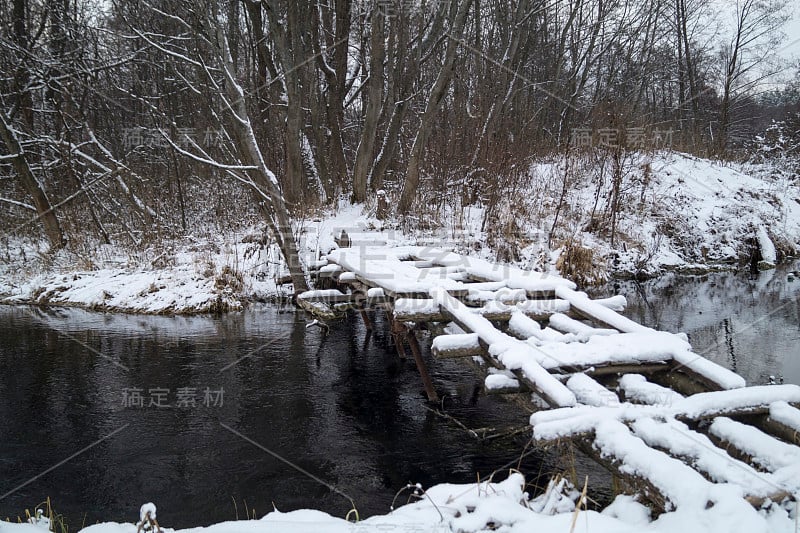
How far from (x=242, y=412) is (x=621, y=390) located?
3.50m

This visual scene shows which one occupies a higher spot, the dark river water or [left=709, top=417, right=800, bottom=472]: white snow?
[left=709, top=417, right=800, bottom=472]: white snow

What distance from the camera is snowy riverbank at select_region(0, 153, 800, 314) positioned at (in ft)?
32.7

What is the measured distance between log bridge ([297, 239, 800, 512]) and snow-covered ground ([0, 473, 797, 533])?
0.08 meters

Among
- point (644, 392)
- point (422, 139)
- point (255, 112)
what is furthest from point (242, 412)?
point (255, 112)

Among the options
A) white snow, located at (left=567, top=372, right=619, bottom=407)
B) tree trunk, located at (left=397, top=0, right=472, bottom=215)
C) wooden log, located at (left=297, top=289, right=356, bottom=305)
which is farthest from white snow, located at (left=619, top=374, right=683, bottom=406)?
tree trunk, located at (left=397, top=0, right=472, bottom=215)

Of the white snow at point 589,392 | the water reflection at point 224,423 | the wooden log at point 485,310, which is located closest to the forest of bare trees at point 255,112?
the water reflection at point 224,423

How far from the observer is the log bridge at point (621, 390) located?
240 cm

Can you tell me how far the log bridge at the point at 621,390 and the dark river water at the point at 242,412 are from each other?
85 centimetres

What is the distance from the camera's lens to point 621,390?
12.1ft

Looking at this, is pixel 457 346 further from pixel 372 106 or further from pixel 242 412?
pixel 372 106

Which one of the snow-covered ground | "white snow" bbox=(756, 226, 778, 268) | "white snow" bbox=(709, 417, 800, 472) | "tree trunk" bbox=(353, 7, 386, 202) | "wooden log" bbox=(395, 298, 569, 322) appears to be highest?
"tree trunk" bbox=(353, 7, 386, 202)

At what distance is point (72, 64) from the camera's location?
1242 cm

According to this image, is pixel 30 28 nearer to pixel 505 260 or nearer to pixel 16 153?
pixel 16 153

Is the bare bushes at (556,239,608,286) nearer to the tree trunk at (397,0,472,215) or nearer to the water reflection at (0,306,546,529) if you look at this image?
the tree trunk at (397,0,472,215)
